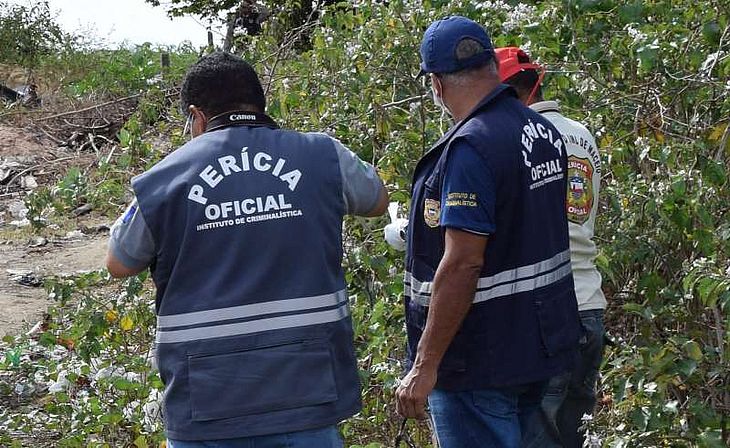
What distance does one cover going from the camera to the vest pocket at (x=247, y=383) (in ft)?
8.30

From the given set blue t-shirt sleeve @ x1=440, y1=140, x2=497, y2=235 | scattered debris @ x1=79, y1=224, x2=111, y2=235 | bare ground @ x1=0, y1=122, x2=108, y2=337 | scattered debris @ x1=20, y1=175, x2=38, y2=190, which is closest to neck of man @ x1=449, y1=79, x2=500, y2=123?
blue t-shirt sleeve @ x1=440, y1=140, x2=497, y2=235

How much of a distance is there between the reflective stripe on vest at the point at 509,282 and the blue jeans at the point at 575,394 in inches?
11.7

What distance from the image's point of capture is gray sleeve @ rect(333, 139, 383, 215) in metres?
2.70

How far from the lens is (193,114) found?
8.91 feet

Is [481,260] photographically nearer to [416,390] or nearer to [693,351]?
[416,390]

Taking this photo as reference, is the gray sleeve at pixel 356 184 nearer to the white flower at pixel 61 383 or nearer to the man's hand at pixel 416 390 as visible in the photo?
the man's hand at pixel 416 390

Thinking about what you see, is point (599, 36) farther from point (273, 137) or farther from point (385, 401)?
point (273, 137)

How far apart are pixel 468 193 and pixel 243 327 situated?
0.62 meters

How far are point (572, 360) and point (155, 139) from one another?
395 cm

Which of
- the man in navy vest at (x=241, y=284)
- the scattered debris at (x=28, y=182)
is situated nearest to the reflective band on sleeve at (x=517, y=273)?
the man in navy vest at (x=241, y=284)

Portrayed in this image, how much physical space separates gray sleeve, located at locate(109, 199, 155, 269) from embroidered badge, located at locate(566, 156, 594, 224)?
1232 mm

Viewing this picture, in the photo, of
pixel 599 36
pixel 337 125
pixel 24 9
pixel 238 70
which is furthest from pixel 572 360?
pixel 24 9

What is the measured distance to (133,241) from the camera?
2584mm

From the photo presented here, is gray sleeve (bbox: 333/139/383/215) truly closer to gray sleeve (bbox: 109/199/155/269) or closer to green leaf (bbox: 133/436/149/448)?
gray sleeve (bbox: 109/199/155/269)
